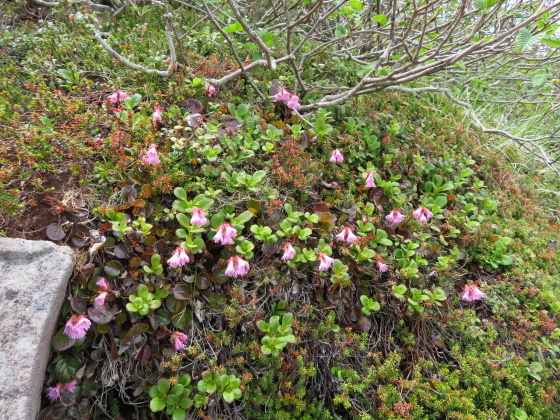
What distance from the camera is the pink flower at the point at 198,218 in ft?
6.22

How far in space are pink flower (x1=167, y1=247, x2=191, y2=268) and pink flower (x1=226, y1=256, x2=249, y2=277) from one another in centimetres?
21

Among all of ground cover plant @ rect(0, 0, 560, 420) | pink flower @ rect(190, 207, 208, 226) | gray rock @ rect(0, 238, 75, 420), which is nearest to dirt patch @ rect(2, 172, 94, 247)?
ground cover plant @ rect(0, 0, 560, 420)

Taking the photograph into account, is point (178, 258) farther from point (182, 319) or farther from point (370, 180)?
point (370, 180)

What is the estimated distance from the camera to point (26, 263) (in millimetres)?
1725

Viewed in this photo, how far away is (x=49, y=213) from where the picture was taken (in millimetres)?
2010

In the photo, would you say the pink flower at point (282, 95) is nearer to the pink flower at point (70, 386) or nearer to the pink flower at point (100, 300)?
the pink flower at point (100, 300)

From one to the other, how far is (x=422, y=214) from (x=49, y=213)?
2.31 meters

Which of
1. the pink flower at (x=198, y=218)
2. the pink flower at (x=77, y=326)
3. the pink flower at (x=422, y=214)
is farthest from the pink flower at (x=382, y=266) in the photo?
the pink flower at (x=77, y=326)

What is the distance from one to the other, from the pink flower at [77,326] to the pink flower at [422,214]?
2.07 meters

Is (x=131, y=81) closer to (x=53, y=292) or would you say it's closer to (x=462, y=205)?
(x=53, y=292)

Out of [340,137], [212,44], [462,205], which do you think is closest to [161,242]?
[340,137]

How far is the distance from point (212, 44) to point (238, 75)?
22.5 inches

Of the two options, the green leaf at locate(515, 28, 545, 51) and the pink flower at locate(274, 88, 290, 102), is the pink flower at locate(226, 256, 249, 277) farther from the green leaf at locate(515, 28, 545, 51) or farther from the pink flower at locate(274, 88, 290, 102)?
the green leaf at locate(515, 28, 545, 51)

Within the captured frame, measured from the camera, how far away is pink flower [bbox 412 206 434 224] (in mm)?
2496
